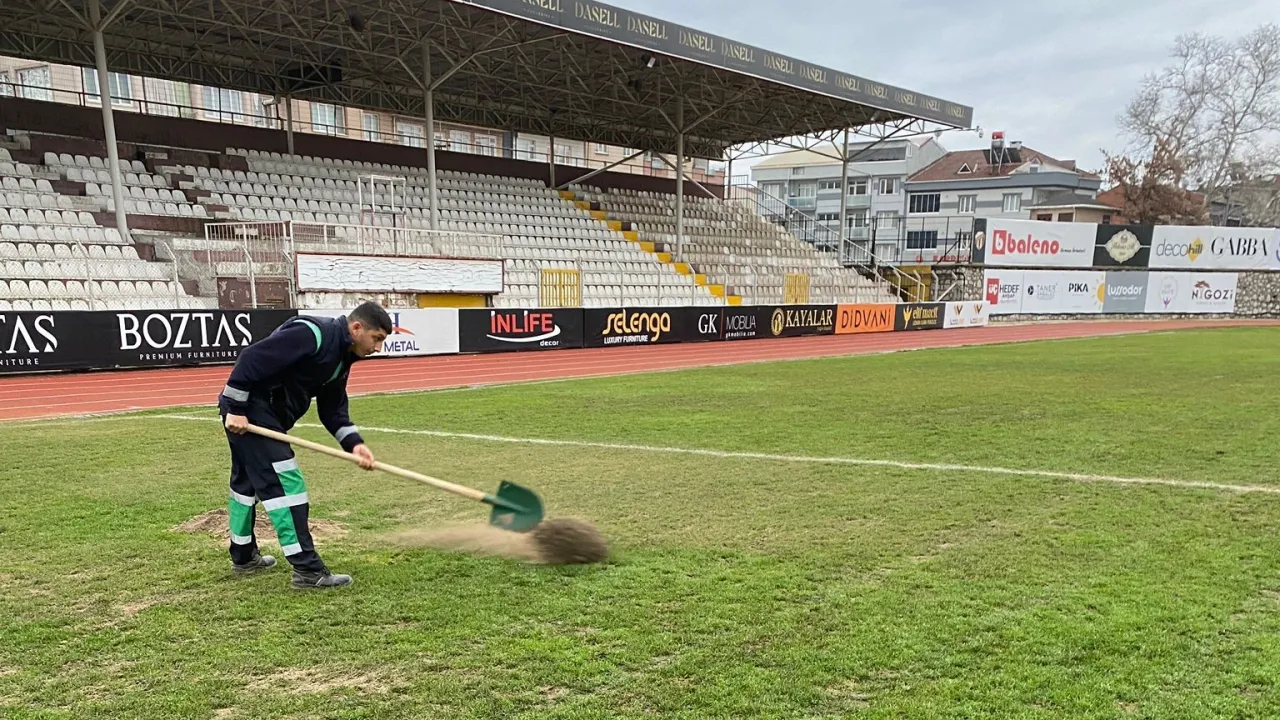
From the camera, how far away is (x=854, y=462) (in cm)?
727

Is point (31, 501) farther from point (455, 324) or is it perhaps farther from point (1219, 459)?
point (455, 324)

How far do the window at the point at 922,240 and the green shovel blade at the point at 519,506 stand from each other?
50.9 metres

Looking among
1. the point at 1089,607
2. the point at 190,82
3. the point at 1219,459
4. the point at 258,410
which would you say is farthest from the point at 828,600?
the point at 190,82

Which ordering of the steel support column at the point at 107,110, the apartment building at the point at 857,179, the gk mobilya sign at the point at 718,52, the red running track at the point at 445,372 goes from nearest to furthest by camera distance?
the red running track at the point at 445,372 < the steel support column at the point at 107,110 < the gk mobilya sign at the point at 718,52 < the apartment building at the point at 857,179

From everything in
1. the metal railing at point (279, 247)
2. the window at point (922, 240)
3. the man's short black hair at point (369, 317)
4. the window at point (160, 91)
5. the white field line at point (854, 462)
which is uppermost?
the window at point (160, 91)

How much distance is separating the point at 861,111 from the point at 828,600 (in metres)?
31.8

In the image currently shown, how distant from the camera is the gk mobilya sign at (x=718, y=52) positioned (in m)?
20.2

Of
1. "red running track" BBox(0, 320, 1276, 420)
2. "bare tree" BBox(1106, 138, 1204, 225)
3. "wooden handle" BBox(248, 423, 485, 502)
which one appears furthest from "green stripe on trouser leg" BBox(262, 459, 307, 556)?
"bare tree" BBox(1106, 138, 1204, 225)

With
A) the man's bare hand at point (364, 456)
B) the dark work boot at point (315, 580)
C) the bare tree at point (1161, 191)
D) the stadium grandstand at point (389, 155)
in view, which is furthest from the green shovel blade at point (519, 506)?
the bare tree at point (1161, 191)

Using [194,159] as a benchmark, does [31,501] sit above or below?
below

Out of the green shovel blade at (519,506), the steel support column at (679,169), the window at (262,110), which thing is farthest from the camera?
the steel support column at (679,169)

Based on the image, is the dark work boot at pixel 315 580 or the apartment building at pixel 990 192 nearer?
the dark work boot at pixel 315 580

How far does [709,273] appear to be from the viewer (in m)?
31.6

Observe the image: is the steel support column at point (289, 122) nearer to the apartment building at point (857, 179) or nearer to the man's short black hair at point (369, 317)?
the man's short black hair at point (369, 317)
